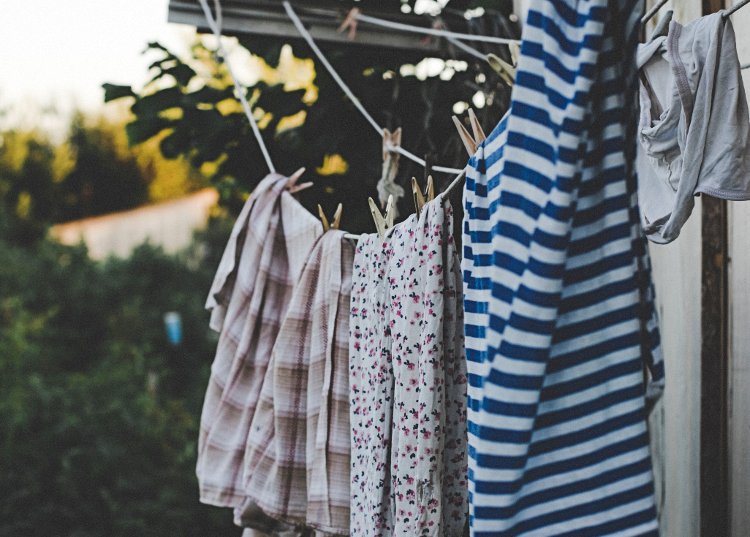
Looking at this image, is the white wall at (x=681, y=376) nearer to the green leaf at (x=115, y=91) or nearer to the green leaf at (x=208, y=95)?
the green leaf at (x=208, y=95)

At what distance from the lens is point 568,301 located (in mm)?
795

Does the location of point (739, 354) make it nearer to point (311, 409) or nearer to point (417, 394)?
point (417, 394)

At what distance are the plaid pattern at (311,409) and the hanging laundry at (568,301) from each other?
2.12 ft

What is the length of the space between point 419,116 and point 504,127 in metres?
1.26

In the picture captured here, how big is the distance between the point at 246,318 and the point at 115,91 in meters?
0.77

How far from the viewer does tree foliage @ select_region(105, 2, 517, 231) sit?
6.99 ft

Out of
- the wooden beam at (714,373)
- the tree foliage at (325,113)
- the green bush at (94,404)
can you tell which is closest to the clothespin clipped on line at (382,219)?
the wooden beam at (714,373)

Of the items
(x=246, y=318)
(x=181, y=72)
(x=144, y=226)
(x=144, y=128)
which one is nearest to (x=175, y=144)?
(x=144, y=128)

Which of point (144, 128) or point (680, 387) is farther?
point (144, 128)

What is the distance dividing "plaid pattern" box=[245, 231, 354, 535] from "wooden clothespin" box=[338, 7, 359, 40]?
69 centimetres

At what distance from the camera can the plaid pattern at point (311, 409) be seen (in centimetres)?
143

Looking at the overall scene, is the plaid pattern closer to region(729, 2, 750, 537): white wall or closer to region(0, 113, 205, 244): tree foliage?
region(729, 2, 750, 537): white wall

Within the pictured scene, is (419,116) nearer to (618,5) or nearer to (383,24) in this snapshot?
(383,24)

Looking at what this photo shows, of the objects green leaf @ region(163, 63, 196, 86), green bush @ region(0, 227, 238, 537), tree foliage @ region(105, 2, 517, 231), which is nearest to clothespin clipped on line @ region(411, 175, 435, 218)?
tree foliage @ region(105, 2, 517, 231)
